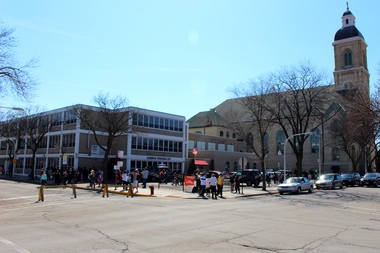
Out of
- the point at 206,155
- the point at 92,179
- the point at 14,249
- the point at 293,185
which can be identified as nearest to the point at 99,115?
the point at 92,179

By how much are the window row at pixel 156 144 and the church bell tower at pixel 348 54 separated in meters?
47.7

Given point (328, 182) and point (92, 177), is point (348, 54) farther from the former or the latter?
point (92, 177)

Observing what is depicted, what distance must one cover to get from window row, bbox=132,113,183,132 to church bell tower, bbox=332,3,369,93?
153 ft

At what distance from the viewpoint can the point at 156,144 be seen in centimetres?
5122

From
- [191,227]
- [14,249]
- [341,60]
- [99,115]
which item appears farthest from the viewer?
[341,60]

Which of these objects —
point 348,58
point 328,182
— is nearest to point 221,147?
point 328,182

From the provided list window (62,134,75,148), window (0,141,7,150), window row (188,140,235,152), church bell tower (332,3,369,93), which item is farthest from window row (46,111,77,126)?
church bell tower (332,3,369,93)

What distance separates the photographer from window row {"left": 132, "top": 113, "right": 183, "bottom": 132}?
48537 millimetres

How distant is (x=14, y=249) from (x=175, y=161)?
46550mm

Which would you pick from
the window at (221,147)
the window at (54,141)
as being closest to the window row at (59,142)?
the window at (54,141)

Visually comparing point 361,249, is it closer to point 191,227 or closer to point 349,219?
point 191,227

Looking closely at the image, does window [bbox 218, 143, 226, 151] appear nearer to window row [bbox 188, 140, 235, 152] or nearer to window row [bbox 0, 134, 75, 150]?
window row [bbox 188, 140, 235, 152]

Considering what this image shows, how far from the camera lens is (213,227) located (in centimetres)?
1090

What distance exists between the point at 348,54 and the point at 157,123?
193 feet
